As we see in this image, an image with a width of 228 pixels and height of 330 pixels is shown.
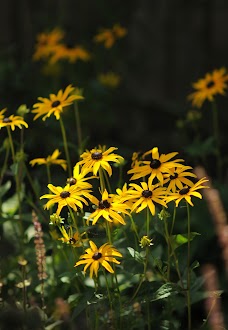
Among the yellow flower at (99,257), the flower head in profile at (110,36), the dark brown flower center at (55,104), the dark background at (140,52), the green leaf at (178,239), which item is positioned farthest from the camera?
the dark background at (140,52)

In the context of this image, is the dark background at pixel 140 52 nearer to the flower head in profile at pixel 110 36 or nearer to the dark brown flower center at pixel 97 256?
the flower head in profile at pixel 110 36

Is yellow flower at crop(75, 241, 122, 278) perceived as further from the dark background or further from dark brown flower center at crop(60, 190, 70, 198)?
the dark background

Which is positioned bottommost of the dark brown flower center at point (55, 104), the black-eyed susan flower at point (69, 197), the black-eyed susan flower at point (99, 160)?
the black-eyed susan flower at point (69, 197)

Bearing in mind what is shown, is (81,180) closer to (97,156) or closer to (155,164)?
(97,156)

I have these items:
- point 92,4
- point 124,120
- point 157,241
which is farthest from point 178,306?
point 92,4

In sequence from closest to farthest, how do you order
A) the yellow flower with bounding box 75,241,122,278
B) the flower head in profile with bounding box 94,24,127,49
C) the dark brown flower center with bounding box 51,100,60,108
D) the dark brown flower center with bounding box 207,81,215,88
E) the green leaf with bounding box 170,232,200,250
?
the yellow flower with bounding box 75,241,122,278 < the green leaf with bounding box 170,232,200,250 < the dark brown flower center with bounding box 51,100,60,108 < the dark brown flower center with bounding box 207,81,215,88 < the flower head in profile with bounding box 94,24,127,49

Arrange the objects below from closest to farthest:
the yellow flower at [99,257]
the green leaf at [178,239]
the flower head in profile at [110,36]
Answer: the yellow flower at [99,257], the green leaf at [178,239], the flower head in profile at [110,36]

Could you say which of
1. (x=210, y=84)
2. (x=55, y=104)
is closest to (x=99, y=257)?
(x=55, y=104)

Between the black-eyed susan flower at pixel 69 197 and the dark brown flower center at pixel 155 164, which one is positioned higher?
the dark brown flower center at pixel 155 164

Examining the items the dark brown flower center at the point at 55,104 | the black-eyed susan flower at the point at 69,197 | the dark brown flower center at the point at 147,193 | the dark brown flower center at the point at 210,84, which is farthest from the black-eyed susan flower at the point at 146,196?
the dark brown flower center at the point at 210,84

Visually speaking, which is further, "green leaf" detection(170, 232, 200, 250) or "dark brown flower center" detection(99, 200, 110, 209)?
"green leaf" detection(170, 232, 200, 250)

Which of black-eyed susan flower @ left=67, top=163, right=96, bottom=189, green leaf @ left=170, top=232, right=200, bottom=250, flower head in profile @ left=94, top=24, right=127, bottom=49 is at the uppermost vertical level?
flower head in profile @ left=94, top=24, right=127, bottom=49

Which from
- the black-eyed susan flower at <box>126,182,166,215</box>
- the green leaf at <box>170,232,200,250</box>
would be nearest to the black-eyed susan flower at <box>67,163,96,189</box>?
the black-eyed susan flower at <box>126,182,166,215</box>

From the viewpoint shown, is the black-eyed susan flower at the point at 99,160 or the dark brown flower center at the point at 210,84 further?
the dark brown flower center at the point at 210,84
